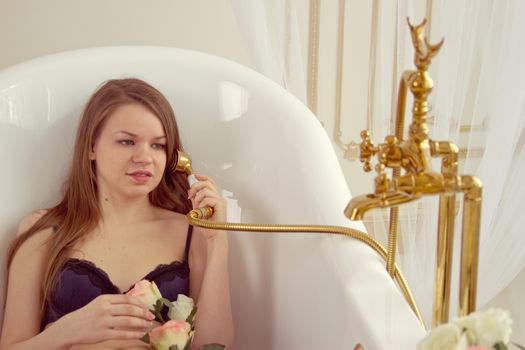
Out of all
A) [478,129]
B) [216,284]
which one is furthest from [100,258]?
[478,129]

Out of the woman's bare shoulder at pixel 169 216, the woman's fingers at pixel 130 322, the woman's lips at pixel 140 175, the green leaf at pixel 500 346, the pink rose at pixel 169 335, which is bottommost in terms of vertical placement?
the pink rose at pixel 169 335

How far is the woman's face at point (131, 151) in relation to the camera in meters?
1.65

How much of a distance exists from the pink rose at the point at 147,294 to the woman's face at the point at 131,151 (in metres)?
0.26

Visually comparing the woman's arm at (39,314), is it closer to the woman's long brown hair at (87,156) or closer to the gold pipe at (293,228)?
the woman's long brown hair at (87,156)

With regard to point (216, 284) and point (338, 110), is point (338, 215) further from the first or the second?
point (338, 110)

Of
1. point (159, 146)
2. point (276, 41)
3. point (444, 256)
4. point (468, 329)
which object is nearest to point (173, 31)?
point (276, 41)

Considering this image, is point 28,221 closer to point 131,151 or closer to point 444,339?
point 131,151

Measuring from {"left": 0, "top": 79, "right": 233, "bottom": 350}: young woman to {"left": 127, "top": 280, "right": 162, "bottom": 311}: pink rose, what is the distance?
0.34 feet

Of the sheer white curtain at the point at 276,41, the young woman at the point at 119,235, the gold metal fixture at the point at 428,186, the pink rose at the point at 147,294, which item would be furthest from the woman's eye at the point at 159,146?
the gold metal fixture at the point at 428,186

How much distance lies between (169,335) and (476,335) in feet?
1.97

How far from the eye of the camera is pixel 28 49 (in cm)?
246

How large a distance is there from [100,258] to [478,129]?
1.06m

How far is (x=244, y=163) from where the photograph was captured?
6.11 ft

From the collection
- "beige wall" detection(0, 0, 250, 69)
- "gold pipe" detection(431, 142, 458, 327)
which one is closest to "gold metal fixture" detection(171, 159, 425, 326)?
"gold pipe" detection(431, 142, 458, 327)
